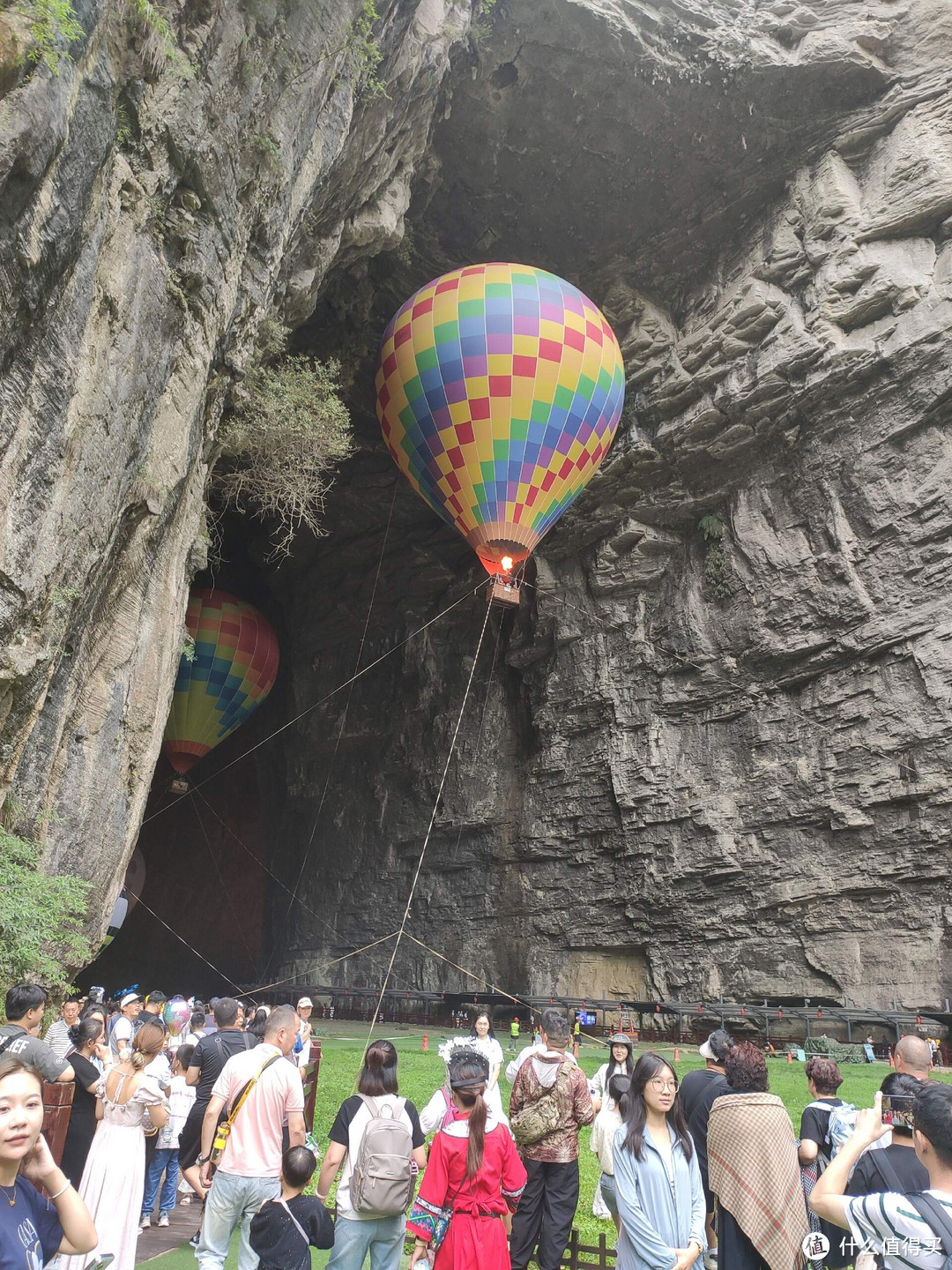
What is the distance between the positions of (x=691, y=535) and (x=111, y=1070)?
1669 centimetres

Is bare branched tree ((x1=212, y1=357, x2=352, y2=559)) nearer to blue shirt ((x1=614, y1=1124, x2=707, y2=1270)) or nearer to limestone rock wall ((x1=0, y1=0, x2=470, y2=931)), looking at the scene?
limestone rock wall ((x1=0, y1=0, x2=470, y2=931))

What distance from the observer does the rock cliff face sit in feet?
30.0

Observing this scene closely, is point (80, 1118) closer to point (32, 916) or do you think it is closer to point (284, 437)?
point (32, 916)

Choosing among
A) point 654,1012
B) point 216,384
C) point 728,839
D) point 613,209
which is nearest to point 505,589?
point 216,384

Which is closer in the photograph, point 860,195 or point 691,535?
point 860,195

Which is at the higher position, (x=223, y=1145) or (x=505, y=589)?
(x=505, y=589)

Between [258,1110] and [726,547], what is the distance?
52.6ft

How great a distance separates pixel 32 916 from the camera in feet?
20.1

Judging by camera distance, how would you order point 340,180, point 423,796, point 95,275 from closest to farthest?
point 95,275, point 340,180, point 423,796

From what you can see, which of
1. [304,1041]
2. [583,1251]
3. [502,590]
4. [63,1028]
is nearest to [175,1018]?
[63,1028]

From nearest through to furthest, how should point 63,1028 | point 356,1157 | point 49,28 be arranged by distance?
point 356,1157 < point 49,28 < point 63,1028

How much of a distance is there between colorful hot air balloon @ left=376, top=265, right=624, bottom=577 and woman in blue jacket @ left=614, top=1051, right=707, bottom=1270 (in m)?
10.6

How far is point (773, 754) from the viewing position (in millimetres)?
16422

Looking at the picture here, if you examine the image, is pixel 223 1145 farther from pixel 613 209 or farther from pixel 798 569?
pixel 613 209
